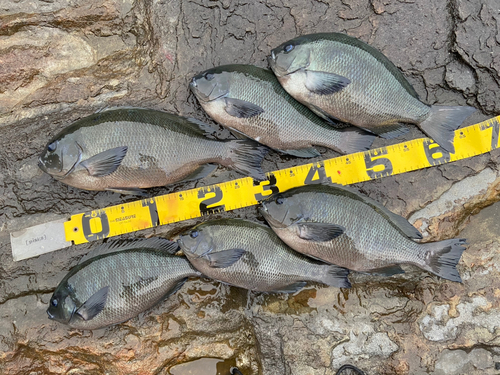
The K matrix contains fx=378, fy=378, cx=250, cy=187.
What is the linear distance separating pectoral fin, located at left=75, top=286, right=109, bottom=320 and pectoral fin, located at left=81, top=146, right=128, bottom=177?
3.46ft

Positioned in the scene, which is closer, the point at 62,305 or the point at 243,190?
the point at 62,305

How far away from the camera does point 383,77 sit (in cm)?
332

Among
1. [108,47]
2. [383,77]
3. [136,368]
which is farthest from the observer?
[108,47]

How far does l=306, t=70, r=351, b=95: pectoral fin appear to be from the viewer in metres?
3.25

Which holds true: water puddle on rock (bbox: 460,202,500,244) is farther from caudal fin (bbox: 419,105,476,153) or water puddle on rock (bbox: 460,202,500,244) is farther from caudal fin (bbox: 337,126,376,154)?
caudal fin (bbox: 337,126,376,154)

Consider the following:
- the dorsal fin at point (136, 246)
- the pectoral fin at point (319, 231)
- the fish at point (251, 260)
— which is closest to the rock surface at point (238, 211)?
the dorsal fin at point (136, 246)

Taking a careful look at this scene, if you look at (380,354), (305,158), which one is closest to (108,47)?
(305,158)

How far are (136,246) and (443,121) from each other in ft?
10.1

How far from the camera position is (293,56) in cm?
332

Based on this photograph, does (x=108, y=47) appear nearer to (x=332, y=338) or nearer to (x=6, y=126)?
(x=6, y=126)

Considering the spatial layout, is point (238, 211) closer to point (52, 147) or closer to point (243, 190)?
point (243, 190)

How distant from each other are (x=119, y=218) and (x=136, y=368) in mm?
1417

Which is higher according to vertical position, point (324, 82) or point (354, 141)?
point (324, 82)

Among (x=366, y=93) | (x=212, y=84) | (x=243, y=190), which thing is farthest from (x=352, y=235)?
(x=212, y=84)
